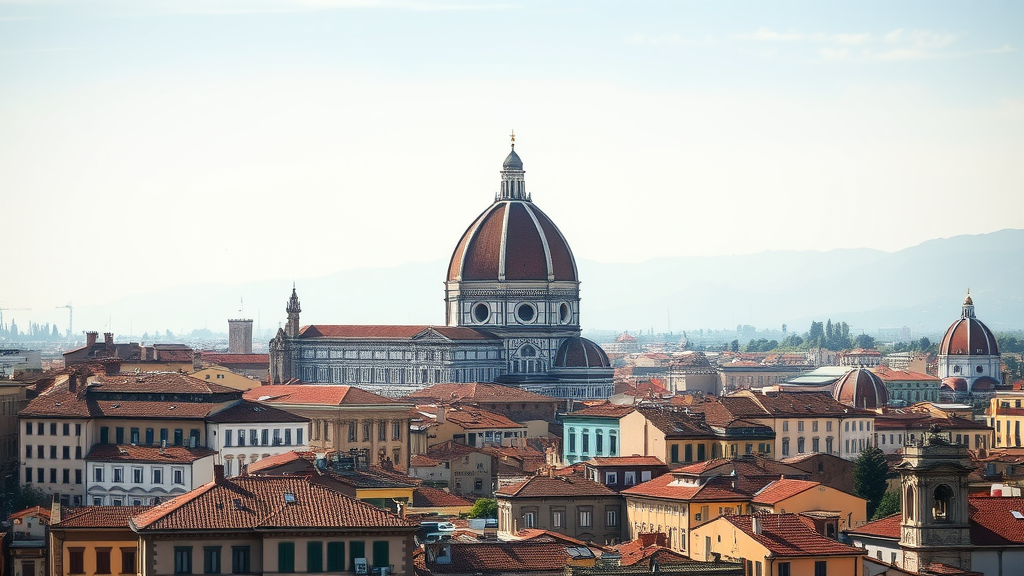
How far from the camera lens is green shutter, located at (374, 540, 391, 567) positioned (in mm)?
47062

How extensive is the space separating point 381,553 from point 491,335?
11281cm

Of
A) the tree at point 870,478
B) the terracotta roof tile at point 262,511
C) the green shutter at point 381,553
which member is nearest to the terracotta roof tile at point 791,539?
the terracotta roof tile at point 262,511

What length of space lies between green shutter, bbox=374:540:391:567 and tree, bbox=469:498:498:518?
97.8 feet

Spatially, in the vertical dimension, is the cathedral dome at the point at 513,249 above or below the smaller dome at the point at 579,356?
above

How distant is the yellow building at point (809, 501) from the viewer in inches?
2793

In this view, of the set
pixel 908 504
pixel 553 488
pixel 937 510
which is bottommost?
pixel 553 488

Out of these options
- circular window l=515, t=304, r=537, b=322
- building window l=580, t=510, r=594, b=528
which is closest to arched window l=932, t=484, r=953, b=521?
building window l=580, t=510, r=594, b=528

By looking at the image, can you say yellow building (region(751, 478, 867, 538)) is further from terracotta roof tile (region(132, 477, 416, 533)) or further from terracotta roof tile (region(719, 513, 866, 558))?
terracotta roof tile (region(132, 477, 416, 533))

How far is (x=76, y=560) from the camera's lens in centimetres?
5231

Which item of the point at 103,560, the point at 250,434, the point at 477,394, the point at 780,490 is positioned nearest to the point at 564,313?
the point at 477,394

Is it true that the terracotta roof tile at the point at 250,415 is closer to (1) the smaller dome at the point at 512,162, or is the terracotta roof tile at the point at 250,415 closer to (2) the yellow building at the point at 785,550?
(2) the yellow building at the point at 785,550

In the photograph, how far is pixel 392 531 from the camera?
1852 inches

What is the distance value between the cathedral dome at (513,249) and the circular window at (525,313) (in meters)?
2.27

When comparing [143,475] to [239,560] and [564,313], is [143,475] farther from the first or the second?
[564,313]
